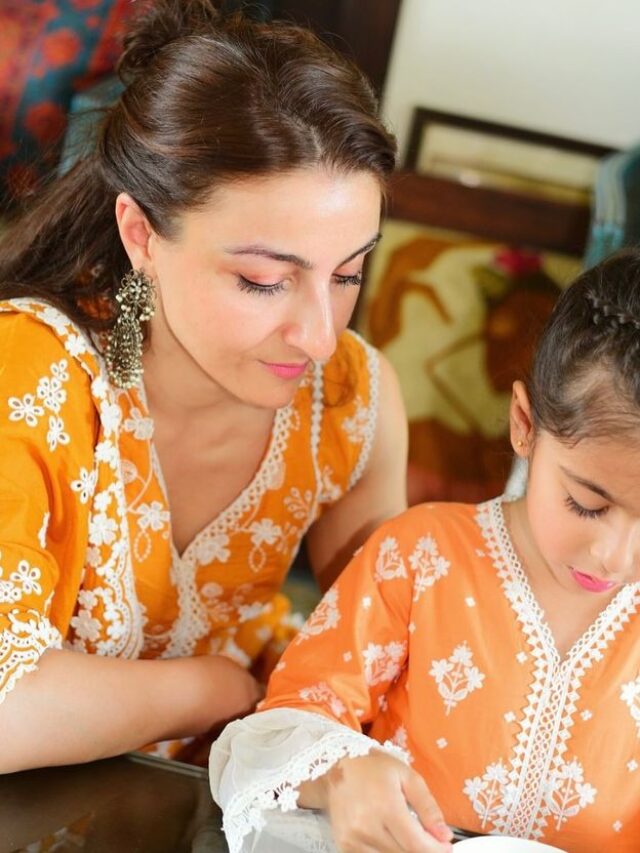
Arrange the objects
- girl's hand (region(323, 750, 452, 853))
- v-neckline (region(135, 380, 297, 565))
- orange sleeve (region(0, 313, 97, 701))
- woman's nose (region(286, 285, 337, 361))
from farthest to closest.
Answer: v-neckline (region(135, 380, 297, 565))
woman's nose (region(286, 285, 337, 361))
orange sleeve (region(0, 313, 97, 701))
girl's hand (region(323, 750, 452, 853))

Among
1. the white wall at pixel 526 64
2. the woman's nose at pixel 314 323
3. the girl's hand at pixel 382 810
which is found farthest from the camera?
the white wall at pixel 526 64

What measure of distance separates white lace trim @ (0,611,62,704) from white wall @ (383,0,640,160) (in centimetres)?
182

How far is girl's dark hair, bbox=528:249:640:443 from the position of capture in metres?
1.08

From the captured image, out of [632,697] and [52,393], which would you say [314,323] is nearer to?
[52,393]

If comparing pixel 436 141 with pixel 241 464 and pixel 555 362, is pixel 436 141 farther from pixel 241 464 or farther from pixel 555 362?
pixel 555 362


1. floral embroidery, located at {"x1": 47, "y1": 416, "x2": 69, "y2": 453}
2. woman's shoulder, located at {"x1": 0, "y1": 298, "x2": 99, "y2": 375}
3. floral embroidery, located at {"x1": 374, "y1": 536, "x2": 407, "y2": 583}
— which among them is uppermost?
woman's shoulder, located at {"x1": 0, "y1": 298, "x2": 99, "y2": 375}

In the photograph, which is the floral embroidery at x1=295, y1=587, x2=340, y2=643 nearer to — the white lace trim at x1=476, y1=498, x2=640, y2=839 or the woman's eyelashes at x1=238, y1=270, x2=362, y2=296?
the white lace trim at x1=476, y1=498, x2=640, y2=839

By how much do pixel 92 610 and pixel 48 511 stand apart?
0.17 meters

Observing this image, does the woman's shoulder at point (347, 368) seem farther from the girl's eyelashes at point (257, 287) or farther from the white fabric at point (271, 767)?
the white fabric at point (271, 767)

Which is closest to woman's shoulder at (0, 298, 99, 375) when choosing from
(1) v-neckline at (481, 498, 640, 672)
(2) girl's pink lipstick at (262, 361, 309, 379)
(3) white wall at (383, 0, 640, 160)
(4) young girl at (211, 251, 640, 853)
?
(2) girl's pink lipstick at (262, 361, 309, 379)

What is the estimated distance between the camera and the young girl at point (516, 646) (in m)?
1.07

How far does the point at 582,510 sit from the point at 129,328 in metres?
0.60

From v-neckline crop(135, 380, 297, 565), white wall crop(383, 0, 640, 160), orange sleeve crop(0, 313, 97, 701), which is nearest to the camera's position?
orange sleeve crop(0, 313, 97, 701)

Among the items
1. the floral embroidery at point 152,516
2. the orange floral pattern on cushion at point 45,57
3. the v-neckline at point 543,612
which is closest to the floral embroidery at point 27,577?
the floral embroidery at point 152,516
